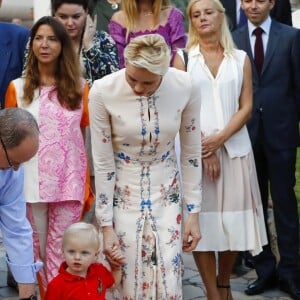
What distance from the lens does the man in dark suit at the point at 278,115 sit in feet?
21.0

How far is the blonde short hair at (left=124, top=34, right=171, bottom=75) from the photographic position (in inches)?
181

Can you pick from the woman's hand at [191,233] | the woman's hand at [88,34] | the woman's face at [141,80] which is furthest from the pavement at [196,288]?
the woman's face at [141,80]

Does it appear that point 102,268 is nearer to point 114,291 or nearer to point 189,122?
point 114,291

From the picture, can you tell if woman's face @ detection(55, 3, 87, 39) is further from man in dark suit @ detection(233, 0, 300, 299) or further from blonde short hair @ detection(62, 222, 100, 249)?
blonde short hair @ detection(62, 222, 100, 249)

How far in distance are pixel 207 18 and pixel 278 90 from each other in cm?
83

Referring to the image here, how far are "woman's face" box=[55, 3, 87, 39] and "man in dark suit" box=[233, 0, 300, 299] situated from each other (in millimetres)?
1093

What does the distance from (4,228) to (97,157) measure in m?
0.60

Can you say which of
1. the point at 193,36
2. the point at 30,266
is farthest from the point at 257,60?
the point at 30,266

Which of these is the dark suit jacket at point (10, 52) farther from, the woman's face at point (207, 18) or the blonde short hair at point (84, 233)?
the blonde short hair at point (84, 233)

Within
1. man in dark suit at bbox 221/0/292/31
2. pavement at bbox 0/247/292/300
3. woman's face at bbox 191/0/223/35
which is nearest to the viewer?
woman's face at bbox 191/0/223/35

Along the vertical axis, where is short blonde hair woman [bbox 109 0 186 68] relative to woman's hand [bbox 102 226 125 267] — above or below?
above

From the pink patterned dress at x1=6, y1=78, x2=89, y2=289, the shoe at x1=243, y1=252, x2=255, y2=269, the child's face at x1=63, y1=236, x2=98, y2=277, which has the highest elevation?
the pink patterned dress at x1=6, y1=78, x2=89, y2=289

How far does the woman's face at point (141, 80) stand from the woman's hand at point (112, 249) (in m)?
0.73

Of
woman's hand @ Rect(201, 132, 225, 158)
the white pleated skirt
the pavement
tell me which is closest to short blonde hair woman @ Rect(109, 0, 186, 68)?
woman's hand @ Rect(201, 132, 225, 158)
